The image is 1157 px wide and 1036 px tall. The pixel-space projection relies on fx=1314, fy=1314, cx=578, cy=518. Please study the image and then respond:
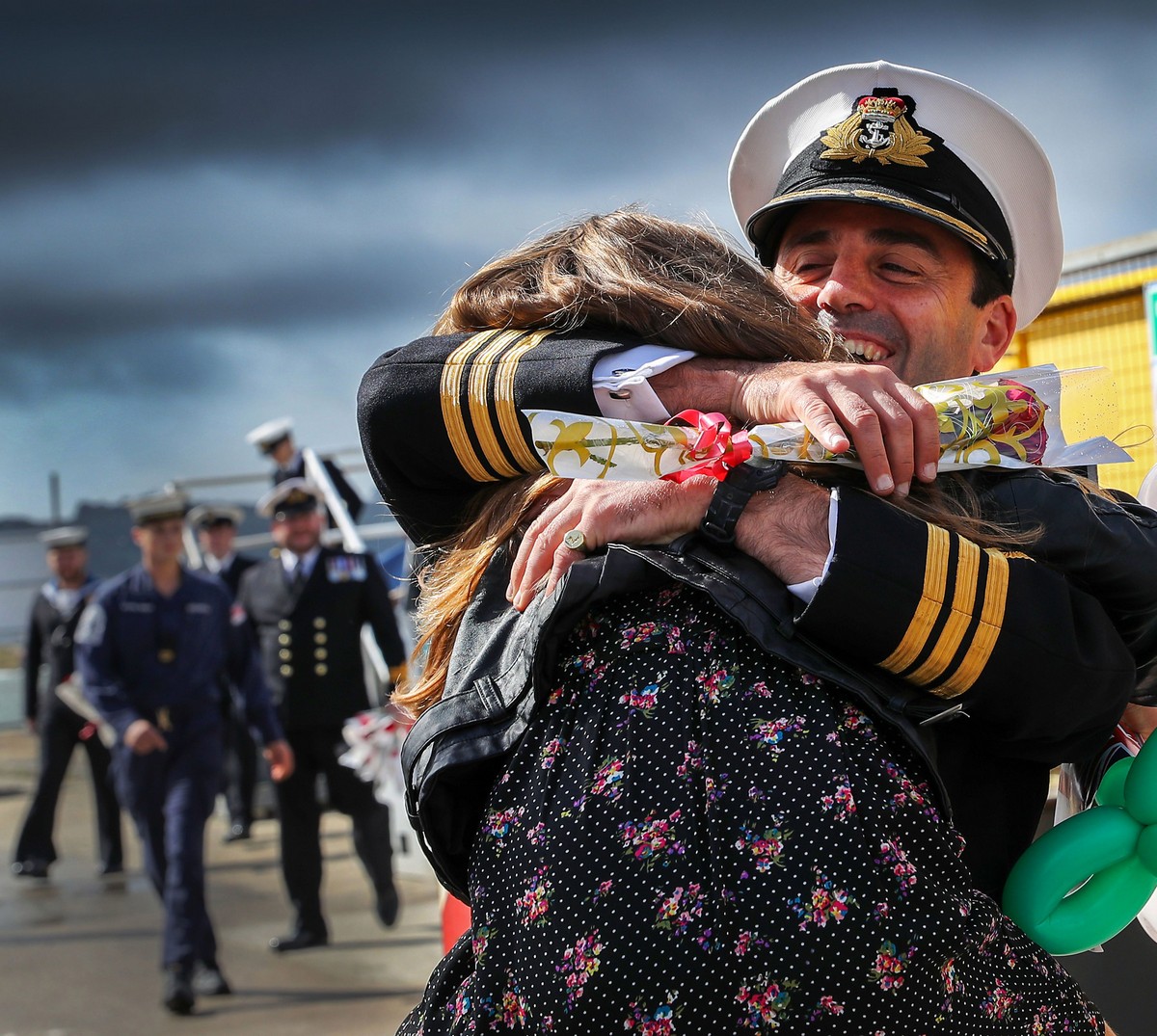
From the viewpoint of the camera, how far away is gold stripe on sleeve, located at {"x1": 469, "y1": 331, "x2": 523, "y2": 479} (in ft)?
4.48

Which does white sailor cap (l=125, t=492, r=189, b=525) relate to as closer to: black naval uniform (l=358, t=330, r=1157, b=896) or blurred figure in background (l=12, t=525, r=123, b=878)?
blurred figure in background (l=12, t=525, r=123, b=878)

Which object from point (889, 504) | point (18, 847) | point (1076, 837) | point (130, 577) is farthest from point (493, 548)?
point (18, 847)

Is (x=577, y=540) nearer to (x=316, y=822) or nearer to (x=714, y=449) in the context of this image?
(x=714, y=449)

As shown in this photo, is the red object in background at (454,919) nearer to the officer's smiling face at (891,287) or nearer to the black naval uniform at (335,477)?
the officer's smiling face at (891,287)

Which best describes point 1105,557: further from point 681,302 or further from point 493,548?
point 493,548

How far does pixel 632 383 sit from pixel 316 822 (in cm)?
618

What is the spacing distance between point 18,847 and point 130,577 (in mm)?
2760

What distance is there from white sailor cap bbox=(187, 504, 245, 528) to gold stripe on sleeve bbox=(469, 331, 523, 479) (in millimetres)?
8777

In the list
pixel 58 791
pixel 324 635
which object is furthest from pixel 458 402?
pixel 58 791

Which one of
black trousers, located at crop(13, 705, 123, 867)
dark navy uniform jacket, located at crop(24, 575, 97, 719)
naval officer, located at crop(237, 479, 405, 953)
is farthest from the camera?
dark navy uniform jacket, located at crop(24, 575, 97, 719)

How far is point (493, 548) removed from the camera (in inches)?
56.6

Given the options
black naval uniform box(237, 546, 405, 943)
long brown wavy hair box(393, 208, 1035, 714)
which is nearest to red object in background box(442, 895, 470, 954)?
long brown wavy hair box(393, 208, 1035, 714)

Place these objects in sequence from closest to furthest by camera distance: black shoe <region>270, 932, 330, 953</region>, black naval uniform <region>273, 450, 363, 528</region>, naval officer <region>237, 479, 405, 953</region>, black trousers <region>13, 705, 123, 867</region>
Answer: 1. black shoe <region>270, 932, 330, 953</region>
2. naval officer <region>237, 479, 405, 953</region>
3. black naval uniform <region>273, 450, 363, 528</region>
4. black trousers <region>13, 705, 123, 867</region>

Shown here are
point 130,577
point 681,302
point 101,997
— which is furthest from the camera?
point 130,577
